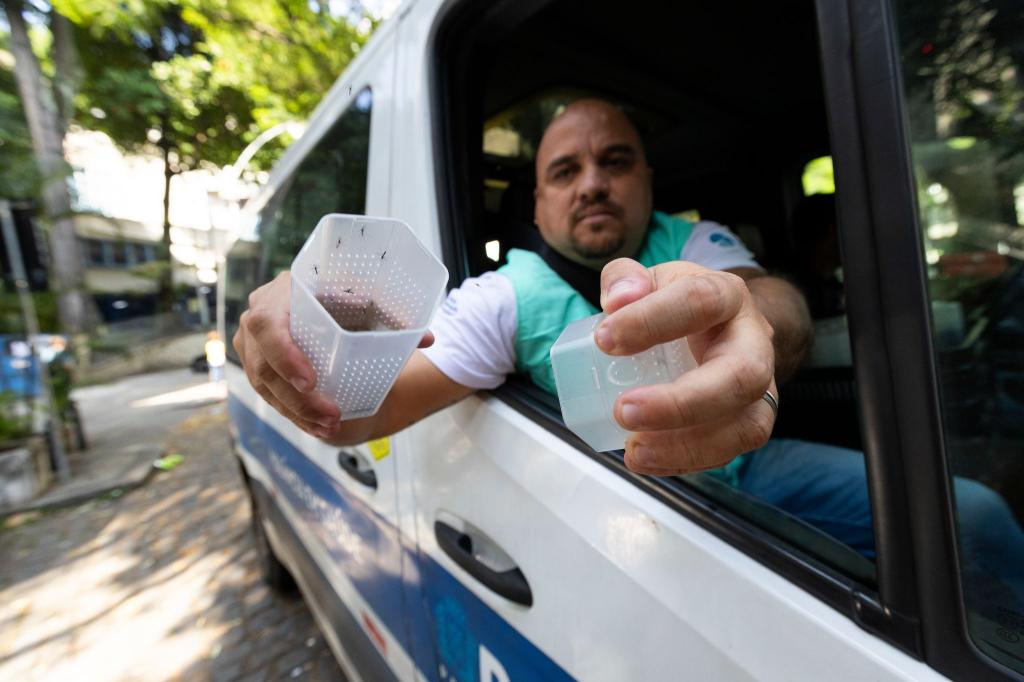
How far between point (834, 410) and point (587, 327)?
138 centimetres

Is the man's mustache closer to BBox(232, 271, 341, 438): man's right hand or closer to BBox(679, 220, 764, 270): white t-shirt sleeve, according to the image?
BBox(679, 220, 764, 270): white t-shirt sleeve

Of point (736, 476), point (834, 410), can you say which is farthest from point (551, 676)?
point (834, 410)

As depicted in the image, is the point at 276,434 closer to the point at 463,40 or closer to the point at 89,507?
the point at 463,40

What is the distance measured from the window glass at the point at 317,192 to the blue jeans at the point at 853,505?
1.29 meters

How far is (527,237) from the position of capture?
1.21m

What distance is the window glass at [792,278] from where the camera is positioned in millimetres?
889

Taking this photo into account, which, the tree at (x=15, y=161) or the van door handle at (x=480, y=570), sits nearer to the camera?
the van door handle at (x=480, y=570)

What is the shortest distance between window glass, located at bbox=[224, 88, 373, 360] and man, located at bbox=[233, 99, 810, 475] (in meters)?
0.58

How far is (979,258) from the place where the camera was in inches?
56.2

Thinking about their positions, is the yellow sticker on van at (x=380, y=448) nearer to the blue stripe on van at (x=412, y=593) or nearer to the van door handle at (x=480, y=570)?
the blue stripe on van at (x=412, y=593)

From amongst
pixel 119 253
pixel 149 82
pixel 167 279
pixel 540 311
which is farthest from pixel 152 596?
pixel 167 279

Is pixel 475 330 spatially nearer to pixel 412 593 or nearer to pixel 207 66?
pixel 412 593

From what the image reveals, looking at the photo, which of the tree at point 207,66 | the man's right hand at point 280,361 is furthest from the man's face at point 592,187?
the tree at point 207,66

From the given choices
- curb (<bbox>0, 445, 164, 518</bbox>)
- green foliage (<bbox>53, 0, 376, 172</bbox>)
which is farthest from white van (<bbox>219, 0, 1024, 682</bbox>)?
green foliage (<bbox>53, 0, 376, 172</bbox>)
